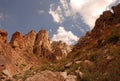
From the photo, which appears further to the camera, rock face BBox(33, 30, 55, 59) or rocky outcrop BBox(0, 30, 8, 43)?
rock face BBox(33, 30, 55, 59)

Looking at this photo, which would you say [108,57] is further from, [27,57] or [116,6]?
[27,57]

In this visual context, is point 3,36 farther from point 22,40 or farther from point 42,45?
point 42,45

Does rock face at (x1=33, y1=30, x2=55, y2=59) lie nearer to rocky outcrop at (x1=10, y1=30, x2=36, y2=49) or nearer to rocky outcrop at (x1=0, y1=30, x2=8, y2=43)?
rocky outcrop at (x1=10, y1=30, x2=36, y2=49)

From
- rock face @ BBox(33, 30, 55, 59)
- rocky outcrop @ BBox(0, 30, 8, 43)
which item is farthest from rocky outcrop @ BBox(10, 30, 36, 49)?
rocky outcrop @ BBox(0, 30, 8, 43)

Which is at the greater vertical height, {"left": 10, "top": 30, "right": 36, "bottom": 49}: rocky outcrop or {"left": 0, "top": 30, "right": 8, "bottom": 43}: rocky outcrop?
{"left": 10, "top": 30, "right": 36, "bottom": 49}: rocky outcrop

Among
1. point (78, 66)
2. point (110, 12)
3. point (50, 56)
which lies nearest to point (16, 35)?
point (50, 56)

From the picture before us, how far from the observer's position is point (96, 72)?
41.0ft

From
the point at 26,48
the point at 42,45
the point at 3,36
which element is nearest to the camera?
the point at 3,36

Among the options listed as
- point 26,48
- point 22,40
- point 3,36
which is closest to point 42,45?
point 26,48

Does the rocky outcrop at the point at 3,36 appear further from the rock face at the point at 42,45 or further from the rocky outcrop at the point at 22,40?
the rock face at the point at 42,45

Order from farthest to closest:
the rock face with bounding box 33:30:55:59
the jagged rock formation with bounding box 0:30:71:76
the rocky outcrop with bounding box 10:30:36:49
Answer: the rock face with bounding box 33:30:55:59 → the rocky outcrop with bounding box 10:30:36:49 → the jagged rock formation with bounding box 0:30:71:76

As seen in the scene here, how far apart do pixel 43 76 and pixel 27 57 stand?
2085 inches

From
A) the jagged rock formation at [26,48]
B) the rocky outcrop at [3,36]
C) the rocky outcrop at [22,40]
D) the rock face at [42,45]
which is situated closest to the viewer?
the rocky outcrop at [3,36]

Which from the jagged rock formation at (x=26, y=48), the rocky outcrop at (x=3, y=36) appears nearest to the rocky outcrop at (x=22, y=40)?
the jagged rock formation at (x=26, y=48)
